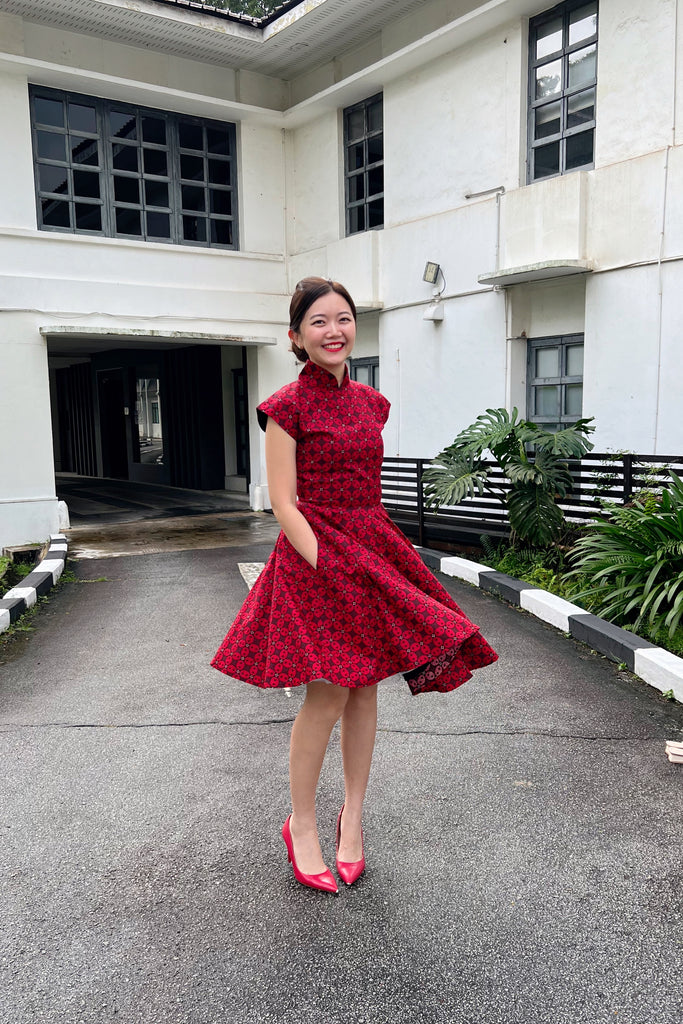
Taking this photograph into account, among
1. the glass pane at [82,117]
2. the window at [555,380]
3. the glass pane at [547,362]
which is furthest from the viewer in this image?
the glass pane at [82,117]

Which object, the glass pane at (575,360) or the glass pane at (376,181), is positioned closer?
the glass pane at (575,360)

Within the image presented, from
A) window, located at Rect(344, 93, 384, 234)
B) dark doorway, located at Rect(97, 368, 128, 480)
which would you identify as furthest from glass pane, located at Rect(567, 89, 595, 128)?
dark doorway, located at Rect(97, 368, 128, 480)

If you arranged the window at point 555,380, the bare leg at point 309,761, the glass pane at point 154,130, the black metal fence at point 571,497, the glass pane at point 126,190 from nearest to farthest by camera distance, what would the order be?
the bare leg at point 309,761, the black metal fence at point 571,497, the window at point 555,380, the glass pane at point 126,190, the glass pane at point 154,130

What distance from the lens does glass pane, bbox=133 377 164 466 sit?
1812cm

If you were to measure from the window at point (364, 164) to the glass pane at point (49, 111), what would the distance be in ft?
13.5

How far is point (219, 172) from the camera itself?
1293cm

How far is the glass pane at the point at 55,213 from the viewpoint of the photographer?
11289 millimetres

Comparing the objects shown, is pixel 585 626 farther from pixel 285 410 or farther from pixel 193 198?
pixel 193 198

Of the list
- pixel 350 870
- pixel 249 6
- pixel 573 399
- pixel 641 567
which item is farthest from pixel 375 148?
pixel 249 6

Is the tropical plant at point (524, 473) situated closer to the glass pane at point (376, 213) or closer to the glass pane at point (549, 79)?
the glass pane at point (549, 79)

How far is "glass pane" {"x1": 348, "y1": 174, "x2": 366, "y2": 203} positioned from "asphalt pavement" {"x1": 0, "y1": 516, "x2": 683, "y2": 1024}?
365 inches

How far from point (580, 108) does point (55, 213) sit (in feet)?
23.3

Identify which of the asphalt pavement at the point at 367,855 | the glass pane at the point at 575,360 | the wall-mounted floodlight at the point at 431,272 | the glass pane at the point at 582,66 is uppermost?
the glass pane at the point at 582,66

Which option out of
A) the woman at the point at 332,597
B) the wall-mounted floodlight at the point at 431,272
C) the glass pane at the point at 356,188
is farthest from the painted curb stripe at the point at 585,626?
the glass pane at the point at 356,188
